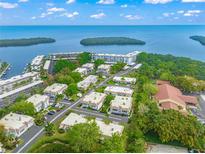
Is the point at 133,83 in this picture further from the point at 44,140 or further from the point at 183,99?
the point at 44,140

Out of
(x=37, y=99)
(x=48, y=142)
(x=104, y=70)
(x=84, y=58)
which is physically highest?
(x=84, y=58)

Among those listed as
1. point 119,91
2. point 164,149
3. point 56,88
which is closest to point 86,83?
point 56,88

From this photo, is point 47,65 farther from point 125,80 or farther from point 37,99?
point 37,99

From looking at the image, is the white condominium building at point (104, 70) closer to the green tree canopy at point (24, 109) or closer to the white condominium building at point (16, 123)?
the green tree canopy at point (24, 109)

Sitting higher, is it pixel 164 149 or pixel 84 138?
pixel 84 138

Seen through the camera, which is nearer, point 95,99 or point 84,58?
point 95,99

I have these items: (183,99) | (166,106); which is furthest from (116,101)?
(183,99)
